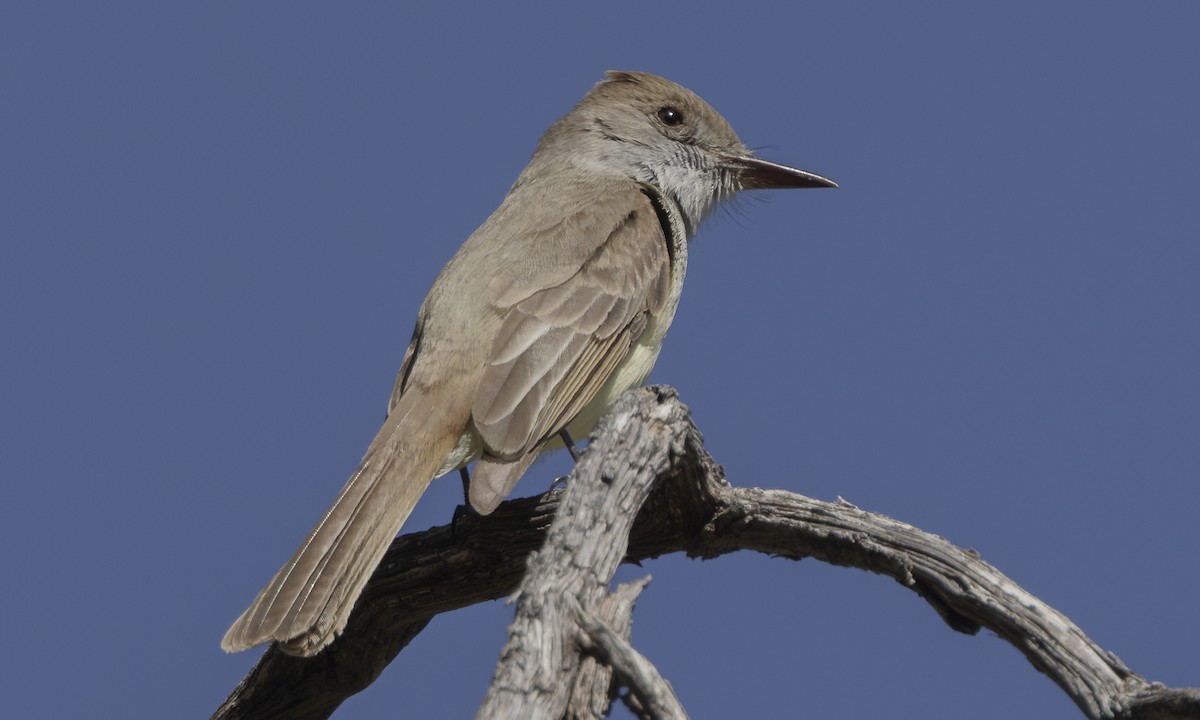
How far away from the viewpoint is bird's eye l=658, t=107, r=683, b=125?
354 inches

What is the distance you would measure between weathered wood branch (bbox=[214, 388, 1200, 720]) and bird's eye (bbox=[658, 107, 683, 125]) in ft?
11.8

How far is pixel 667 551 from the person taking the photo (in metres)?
6.07

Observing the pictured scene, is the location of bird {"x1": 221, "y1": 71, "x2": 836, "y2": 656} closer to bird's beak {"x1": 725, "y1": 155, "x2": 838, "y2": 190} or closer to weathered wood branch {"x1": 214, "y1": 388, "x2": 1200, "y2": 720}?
bird's beak {"x1": 725, "y1": 155, "x2": 838, "y2": 190}

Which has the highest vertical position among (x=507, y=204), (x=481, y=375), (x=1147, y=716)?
(x=507, y=204)

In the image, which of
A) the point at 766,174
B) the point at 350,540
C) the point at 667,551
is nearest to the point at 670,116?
the point at 766,174

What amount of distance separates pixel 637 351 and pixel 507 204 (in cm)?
154

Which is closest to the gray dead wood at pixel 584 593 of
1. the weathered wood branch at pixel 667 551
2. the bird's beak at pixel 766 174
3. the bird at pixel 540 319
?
the weathered wood branch at pixel 667 551

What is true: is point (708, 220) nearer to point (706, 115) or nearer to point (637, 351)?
point (706, 115)

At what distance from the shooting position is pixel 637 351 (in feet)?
24.0

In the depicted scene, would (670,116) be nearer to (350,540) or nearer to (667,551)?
(667,551)

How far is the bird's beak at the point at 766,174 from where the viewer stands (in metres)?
8.95

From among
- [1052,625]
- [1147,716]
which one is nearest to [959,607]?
[1052,625]

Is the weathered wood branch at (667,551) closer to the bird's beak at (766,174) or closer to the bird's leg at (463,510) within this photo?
the bird's leg at (463,510)

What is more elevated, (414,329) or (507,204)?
(507,204)
